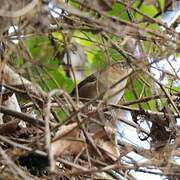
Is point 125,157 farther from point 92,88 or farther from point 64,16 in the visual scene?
point 92,88

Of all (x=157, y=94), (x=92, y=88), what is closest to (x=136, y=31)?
(x=157, y=94)

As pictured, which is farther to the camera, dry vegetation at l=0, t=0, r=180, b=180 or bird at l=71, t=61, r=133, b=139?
bird at l=71, t=61, r=133, b=139

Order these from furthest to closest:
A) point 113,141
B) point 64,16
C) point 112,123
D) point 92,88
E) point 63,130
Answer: point 92,88
point 112,123
point 64,16
point 113,141
point 63,130

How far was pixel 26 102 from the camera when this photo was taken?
5.32ft

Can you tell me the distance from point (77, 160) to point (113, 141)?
0.30 feet

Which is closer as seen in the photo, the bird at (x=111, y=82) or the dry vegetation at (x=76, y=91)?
the dry vegetation at (x=76, y=91)

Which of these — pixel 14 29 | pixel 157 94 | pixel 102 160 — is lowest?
pixel 102 160

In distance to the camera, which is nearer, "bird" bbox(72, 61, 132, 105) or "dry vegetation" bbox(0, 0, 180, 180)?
"dry vegetation" bbox(0, 0, 180, 180)

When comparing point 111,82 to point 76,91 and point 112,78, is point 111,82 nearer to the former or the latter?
point 112,78

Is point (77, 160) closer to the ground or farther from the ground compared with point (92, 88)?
closer to the ground

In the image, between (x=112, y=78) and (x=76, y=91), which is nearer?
(x=76, y=91)

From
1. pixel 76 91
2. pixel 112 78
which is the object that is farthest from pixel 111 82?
pixel 76 91

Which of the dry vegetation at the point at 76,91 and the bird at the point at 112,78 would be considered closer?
the dry vegetation at the point at 76,91

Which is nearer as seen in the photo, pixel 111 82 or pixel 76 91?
pixel 76 91
